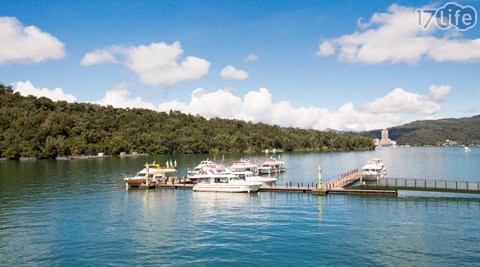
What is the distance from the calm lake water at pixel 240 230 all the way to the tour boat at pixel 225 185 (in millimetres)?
2182

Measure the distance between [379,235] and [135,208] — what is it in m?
33.8

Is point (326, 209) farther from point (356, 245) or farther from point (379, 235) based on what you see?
point (356, 245)

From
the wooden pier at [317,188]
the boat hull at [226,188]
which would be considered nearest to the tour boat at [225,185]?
the boat hull at [226,188]

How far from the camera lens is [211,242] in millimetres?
37906

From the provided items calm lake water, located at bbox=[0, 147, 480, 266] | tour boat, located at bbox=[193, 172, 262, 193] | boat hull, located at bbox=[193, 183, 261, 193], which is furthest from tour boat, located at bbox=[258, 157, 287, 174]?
calm lake water, located at bbox=[0, 147, 480, 266]

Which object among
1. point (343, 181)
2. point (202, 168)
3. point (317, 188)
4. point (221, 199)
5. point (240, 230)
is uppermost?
point (202, 168)

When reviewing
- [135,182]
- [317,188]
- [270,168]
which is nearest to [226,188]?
[317,188]

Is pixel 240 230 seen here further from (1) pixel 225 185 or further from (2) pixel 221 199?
(1) pixel 225 185

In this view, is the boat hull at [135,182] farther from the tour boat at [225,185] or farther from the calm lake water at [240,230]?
the tour boat at [225,185]

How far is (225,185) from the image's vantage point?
→ 2707 inches

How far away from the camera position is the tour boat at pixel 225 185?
68.0 m

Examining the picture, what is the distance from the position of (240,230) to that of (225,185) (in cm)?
2667

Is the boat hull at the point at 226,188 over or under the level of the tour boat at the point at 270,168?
under

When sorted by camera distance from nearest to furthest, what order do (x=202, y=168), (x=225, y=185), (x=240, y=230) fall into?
(x=240, y=230)
(x=225, y=185)
(x=202, y=168)
